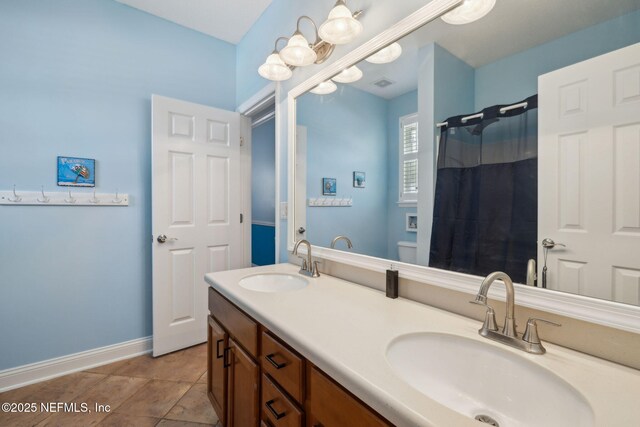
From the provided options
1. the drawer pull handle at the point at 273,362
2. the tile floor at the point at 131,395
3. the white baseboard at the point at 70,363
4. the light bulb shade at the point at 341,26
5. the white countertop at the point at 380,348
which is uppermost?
the light bulb shade at the point at 341,26

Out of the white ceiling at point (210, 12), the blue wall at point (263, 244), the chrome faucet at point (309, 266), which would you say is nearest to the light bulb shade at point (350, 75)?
the chrome faucet at point (309, 266)

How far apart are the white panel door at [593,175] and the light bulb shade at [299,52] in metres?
1.10

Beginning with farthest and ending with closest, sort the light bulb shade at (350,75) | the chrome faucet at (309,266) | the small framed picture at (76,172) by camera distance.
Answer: the small framed picture at (76,172) < the chrome faucet at (309,266) < the light bulb shade at (350,75)

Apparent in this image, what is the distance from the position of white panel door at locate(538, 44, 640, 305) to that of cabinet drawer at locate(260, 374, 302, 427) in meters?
0.82

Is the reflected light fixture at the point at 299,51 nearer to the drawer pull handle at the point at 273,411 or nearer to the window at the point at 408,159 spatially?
the window at the point at 408,159

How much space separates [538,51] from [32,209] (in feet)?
9.25

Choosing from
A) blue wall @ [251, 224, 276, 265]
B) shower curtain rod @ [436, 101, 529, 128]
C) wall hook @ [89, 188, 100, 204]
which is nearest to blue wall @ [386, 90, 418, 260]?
shower curtain rod @ [436, 101, 529, 128]

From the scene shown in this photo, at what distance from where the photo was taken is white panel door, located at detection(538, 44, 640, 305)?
0.68m

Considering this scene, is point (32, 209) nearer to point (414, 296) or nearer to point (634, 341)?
point (414, 296)

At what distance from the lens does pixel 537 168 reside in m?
0.83

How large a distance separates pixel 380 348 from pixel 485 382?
0.28 m

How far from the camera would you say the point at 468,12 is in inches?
39.1

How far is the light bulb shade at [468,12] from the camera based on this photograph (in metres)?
0.96

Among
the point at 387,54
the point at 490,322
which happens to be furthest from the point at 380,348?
the point at 387,54
